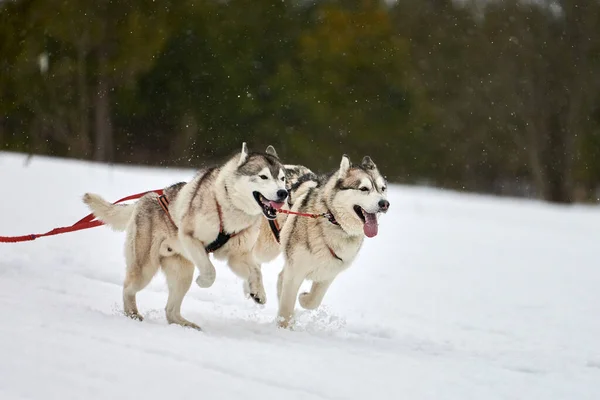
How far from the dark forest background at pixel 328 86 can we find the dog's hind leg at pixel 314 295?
23.2m

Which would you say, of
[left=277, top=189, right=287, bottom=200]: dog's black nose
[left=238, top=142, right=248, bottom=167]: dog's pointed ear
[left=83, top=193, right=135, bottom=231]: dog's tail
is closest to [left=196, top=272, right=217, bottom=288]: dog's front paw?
[left=277, top=189, right=287, bottom=200]: dog's black nose

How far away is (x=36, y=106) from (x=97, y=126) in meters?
2.59

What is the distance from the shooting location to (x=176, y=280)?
6777 mm

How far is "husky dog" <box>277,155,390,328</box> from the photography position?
22.9 ft

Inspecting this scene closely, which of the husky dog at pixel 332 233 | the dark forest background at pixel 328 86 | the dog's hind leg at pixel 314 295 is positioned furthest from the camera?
the dark forest background at pixel 328 86

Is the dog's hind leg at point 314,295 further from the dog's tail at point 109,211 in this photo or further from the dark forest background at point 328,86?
the dark forest background at point 328,86

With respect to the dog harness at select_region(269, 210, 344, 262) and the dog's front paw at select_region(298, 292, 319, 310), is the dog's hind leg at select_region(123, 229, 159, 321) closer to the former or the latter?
the dog harness at select_region(269, 210, 344, 262)

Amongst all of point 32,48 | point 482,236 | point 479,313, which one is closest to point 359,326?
point 479,313

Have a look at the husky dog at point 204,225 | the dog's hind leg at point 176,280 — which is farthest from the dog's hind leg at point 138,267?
the dog's hind leg at point 176,280

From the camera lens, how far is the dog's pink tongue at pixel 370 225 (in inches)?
269

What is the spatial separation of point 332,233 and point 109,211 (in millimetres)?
2014

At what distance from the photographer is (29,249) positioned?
9.93 meters

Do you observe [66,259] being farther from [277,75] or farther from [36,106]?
[277,75]


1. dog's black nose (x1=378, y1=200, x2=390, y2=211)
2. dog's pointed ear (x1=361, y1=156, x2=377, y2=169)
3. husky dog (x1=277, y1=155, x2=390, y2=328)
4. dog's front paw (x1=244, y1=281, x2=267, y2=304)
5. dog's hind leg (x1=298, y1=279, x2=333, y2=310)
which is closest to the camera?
dog's front paw (x1=244, y1=281, x2=267, y2=304)
